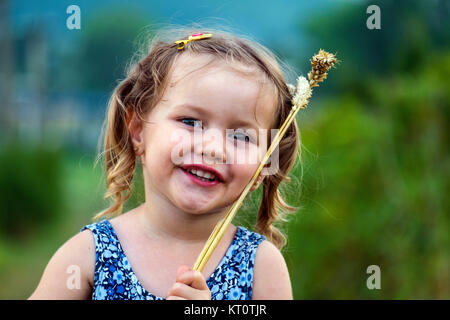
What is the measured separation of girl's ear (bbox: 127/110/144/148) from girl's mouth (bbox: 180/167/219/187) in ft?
0.75

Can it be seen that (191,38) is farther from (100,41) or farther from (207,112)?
(100,41)

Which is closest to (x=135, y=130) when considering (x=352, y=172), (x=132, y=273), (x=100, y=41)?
(x=132, y=273)

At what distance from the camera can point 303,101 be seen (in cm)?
137

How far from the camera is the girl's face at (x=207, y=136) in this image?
1.27 m

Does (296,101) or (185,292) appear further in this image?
(296,101)

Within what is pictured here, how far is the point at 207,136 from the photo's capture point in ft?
4.18

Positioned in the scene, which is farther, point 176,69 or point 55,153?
point 55,153

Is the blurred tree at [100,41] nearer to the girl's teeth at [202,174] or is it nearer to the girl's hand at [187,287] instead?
the girl's teeth at [202,174]

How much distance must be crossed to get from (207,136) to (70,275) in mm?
428

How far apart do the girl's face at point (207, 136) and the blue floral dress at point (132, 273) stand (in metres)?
0.12

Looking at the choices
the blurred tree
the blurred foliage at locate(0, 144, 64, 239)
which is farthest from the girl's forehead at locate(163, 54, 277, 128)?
the blurred tree

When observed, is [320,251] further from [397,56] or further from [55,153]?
[55,153]
